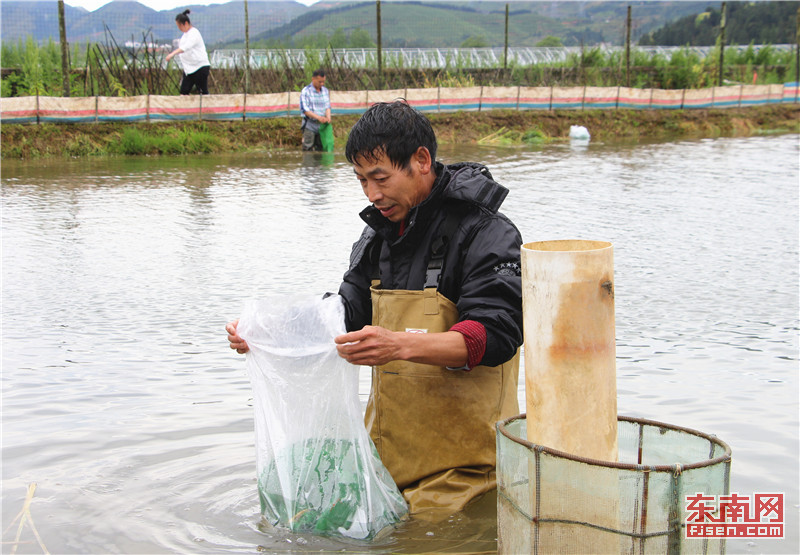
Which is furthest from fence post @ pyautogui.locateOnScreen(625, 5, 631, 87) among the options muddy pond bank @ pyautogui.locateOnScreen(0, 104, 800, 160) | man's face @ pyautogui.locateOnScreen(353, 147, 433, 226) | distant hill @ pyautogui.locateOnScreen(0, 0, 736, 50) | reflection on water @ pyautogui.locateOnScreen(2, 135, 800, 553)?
distant hill @ pyautogui.locateOnScreen(0, 0, 736, 50)

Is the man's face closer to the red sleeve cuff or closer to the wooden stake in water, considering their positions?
the red sleeve cuff

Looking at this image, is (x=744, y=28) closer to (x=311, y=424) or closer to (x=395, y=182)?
(x=395, y=182)

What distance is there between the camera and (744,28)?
6881 centimetres

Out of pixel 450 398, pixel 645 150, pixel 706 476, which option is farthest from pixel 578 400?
pixel 645 150

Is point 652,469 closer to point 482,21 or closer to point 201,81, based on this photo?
point 201,81

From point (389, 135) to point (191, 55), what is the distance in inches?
509

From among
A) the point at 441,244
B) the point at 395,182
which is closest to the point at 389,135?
the point at 395,182

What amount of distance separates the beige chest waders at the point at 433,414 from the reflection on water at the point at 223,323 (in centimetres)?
13

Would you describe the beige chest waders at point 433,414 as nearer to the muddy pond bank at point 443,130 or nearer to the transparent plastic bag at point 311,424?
the transparent plastic bag at point 311,424

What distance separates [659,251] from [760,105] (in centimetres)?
1736

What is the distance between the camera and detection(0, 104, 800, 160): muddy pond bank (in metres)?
14.1

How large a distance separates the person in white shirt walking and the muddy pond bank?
0.80 m

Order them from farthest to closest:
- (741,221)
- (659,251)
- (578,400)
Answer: (741,221) < (659,251) < (578,400)

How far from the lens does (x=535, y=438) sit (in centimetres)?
226
